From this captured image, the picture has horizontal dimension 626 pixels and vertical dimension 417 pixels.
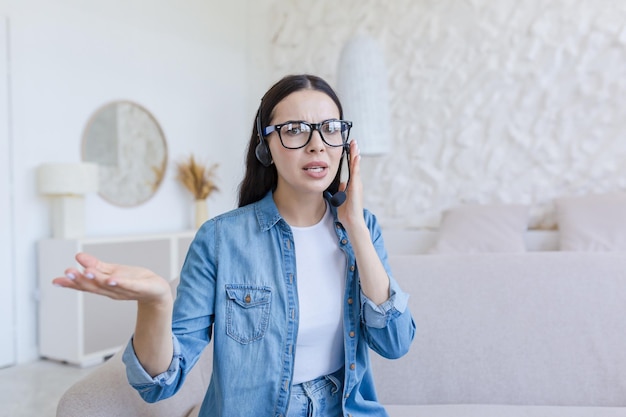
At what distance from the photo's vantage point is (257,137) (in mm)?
1349

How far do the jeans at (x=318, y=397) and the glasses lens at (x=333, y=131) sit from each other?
1.76 feet

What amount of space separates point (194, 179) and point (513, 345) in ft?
11.1

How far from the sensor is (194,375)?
158 centimetres

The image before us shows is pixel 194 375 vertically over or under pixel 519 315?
under

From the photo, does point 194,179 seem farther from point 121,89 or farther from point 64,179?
point 64,179

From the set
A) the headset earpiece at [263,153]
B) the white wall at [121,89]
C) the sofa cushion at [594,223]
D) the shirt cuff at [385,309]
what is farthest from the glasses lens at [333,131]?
the white wall at [121,89]

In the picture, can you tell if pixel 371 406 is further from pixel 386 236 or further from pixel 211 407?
pixel 386 236

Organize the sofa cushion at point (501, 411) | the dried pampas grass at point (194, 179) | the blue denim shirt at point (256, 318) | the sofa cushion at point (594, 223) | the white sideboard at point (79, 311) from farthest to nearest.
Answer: the dried pampas grass at point (194, 179) < the white sideboard at point (79, 311) < the sofa cushion at point (594, 223) < the sofa cushion at point (501, 411) < the blue denim shirt at point (256, 318)

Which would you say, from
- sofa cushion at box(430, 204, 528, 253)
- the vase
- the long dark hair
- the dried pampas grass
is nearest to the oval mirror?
the dried pampas grass

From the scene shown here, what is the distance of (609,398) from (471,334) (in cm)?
43

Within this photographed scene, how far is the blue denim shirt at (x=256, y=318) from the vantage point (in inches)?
45.9

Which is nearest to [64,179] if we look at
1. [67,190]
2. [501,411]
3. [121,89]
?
[67,190]

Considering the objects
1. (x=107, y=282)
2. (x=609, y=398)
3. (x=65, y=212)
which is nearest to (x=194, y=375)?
(x=107, y=282)

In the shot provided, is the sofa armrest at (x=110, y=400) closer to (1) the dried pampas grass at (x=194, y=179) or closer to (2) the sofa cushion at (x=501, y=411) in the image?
(2) the sofa cushion at (x=501, y=411)
